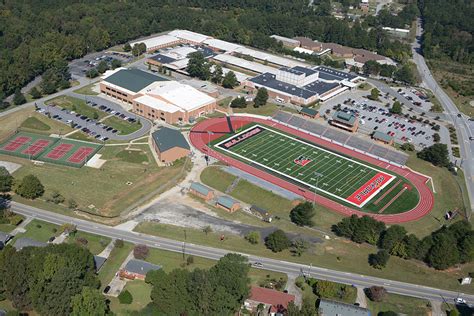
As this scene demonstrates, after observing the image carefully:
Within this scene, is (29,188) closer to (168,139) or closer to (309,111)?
(168,139)

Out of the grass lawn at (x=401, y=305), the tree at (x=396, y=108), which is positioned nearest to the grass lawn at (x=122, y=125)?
the tree at (x=396, y=108)

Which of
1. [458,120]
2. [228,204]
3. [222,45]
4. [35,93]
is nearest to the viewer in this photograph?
[228,204]

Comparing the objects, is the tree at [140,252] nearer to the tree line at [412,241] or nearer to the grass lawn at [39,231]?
the grass lawn at [39,231]

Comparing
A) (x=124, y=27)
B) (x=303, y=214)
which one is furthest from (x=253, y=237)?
(x=124, y=27)

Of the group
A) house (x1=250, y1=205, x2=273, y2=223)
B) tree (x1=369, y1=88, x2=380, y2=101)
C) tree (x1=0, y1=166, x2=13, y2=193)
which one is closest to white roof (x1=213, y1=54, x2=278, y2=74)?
tree (x1=369, y1=88, x2=380, y2=101)

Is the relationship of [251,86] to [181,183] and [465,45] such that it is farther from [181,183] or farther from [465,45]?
[465,45]

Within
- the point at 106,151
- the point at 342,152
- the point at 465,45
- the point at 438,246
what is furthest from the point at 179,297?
the point at 465,45
